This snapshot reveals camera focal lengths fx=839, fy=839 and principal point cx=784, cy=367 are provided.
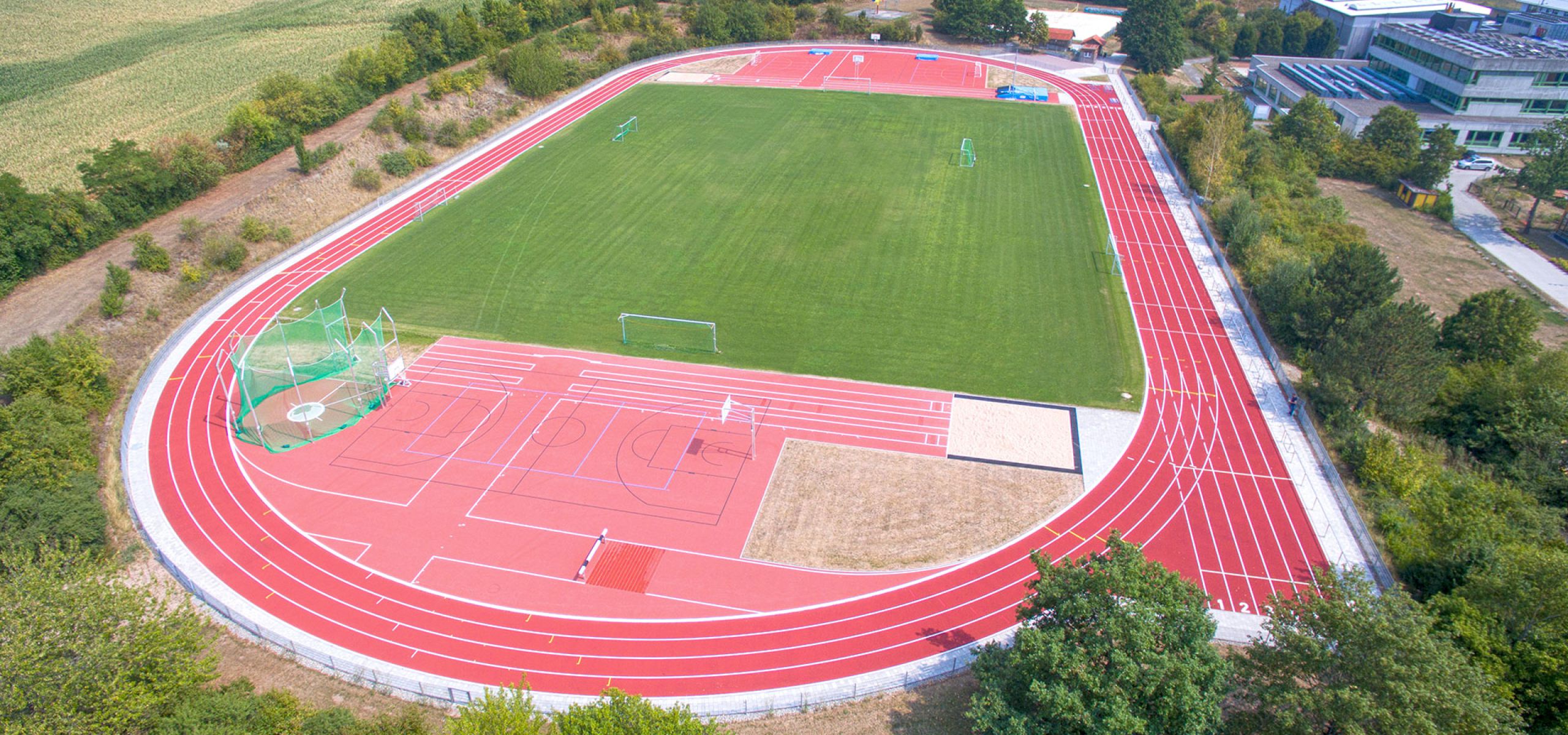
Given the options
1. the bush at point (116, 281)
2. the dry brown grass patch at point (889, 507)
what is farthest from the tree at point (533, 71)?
the dry brown grass patch at point (889, 507)

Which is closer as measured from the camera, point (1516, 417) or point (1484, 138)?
point (1516, 417)

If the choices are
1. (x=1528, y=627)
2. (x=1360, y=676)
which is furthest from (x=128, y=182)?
(x=1528, y=627)

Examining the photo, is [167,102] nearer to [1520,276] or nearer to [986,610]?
[986,610]

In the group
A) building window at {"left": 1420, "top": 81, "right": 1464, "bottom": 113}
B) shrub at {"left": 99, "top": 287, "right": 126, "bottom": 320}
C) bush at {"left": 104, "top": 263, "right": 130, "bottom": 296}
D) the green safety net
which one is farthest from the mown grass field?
building window at {"left": 1420, "top": 81, "right": 1464, "bottom": 113}

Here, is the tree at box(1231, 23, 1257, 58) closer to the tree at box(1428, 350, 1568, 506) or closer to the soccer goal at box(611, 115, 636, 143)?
the tree at box(1428, 350, 1568, 506)

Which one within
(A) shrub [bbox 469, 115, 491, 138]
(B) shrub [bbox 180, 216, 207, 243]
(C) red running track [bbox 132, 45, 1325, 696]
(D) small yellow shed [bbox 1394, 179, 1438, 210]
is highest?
(A) shrub [bbox 469, 115, 491, 138]

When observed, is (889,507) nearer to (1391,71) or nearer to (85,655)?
(85,655)

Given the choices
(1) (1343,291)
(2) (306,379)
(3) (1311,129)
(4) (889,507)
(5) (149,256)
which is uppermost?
(3) (1311,129)
